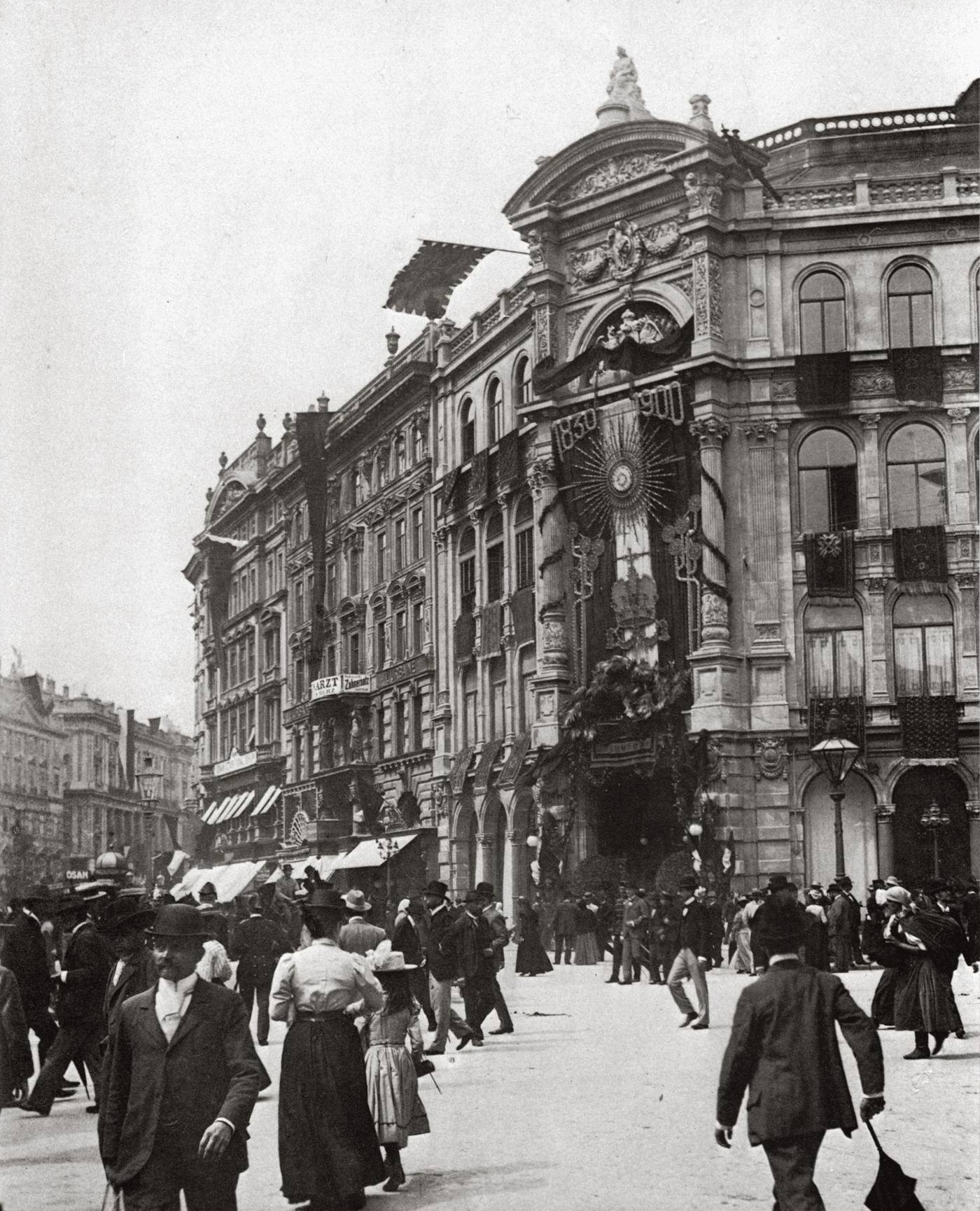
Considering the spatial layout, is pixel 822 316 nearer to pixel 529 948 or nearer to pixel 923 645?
pixel 923 645

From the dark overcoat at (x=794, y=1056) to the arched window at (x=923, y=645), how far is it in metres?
28.5

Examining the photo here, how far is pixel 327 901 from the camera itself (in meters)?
9.27

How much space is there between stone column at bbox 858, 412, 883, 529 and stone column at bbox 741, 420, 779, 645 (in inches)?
77.4

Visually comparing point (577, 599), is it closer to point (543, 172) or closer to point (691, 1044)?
point (543, 172)

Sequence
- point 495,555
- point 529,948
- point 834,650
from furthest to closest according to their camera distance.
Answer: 1. point 495,555
2. point 834,650
3. point 529,948

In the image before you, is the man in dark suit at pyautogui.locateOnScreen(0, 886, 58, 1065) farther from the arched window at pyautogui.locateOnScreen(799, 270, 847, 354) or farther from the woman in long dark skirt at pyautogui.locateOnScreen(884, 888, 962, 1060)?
the arched window at pyautogui.locateOnScreen(799, 270, 847, 354)

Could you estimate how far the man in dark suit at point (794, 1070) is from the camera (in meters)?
7.32

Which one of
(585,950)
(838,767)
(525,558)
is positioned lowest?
(585,950)

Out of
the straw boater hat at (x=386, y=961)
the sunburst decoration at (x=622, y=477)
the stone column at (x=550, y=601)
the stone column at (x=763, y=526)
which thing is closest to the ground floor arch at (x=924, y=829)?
the stone column at (x=763, y=526)

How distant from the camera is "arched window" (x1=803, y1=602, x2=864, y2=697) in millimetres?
35844

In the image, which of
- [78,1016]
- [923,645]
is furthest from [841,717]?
[78,1016]

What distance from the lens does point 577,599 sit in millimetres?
40219

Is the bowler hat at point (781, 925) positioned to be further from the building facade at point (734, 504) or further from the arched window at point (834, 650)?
the arched window at point (834, 650)

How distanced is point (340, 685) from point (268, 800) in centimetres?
1108
